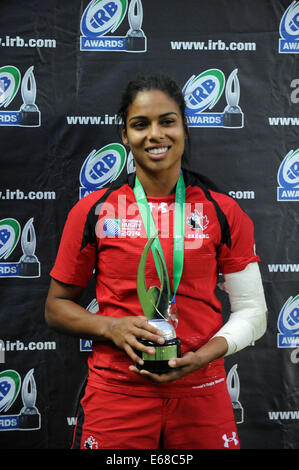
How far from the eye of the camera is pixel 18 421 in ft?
7.00

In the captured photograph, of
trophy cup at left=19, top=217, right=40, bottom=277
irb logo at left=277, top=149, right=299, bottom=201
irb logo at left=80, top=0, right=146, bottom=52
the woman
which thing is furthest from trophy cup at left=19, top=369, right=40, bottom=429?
irb logo at left=80, top=0, right=146, bottom=52

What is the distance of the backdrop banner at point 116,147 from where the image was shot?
2.10m

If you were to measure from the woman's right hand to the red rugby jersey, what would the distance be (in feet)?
0.24

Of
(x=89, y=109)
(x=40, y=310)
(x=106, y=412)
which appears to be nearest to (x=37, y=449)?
(x=40, y=310)

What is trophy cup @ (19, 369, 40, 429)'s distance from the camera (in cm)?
213

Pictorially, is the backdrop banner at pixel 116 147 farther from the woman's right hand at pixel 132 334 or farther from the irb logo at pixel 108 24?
the woman's right hand at pixel 132 334

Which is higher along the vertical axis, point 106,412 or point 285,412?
point 106,412

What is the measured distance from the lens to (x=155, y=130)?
4.59ft

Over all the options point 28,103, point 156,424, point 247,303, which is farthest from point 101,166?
point 156,424

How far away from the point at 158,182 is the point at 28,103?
0.95 meters

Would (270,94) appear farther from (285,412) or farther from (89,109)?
(285,412)

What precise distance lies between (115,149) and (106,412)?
1209 millimetres

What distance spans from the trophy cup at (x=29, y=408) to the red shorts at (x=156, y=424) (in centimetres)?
81

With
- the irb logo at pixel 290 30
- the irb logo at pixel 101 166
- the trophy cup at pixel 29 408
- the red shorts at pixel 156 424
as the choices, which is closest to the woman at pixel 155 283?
the red shorts at pixel 156 424
